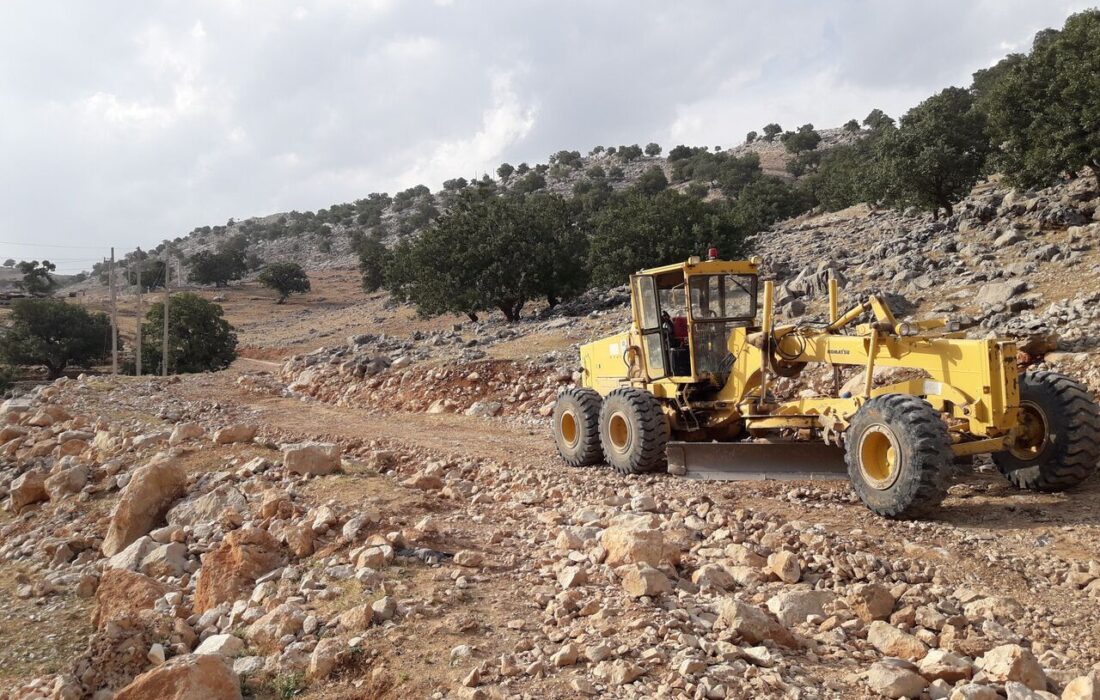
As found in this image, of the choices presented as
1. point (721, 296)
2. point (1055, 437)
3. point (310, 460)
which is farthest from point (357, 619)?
point (1055, 437)

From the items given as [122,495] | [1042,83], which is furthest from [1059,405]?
[1042,83]

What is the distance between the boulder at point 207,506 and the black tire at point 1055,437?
24.1ft

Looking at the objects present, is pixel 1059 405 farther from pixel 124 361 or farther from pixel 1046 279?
pixel 124 361

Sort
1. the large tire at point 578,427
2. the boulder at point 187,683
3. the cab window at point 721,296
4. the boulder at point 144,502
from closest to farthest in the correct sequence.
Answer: the boulder at point 187,683
the boulder at point 144,502
the cab window at point 721,296
the large tire at point 578,427

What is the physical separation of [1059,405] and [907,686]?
4.09 metres

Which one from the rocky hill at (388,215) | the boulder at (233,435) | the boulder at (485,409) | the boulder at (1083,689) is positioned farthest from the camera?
the rocky hill at (388,215)

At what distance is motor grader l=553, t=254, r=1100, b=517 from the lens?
6430mm

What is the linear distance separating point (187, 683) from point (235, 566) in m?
2.03

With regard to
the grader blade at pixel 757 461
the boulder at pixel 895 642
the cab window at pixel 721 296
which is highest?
the cab window at pixel 721 296

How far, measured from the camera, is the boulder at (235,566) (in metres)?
6.18

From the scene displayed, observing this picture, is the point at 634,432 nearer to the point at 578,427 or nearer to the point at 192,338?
the point at 578,427

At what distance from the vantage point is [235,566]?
249 inches

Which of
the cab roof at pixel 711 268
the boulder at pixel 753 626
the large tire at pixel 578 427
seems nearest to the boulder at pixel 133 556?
the large tire at pixel 578 427

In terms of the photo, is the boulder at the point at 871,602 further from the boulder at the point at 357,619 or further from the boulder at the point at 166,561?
the boulder at the point at 166,561
